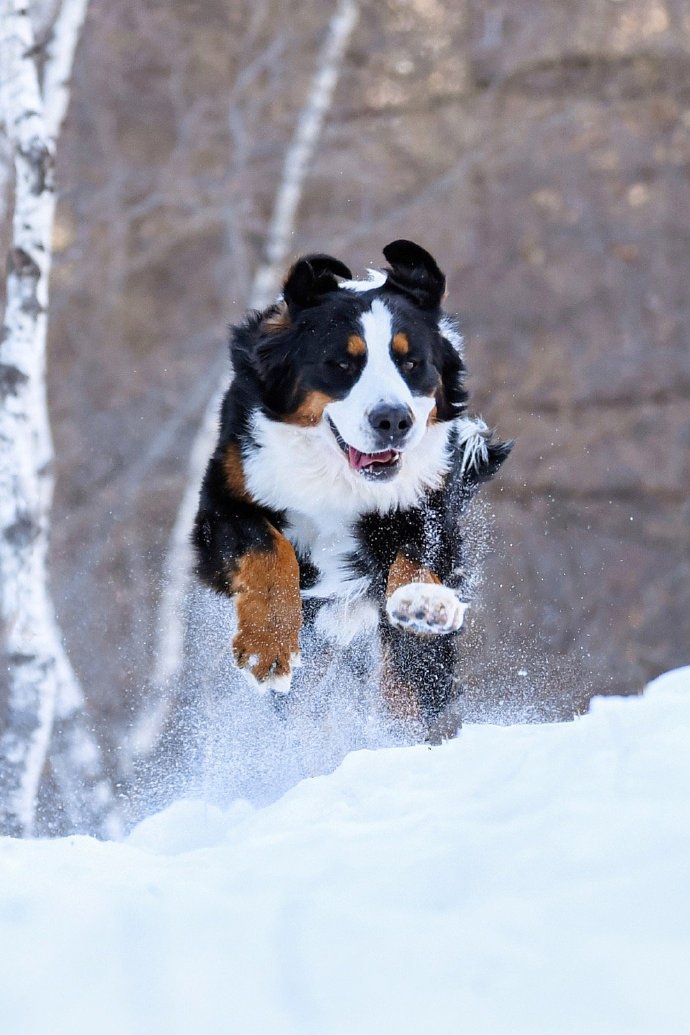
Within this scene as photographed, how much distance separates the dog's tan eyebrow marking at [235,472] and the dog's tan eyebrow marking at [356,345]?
0.59 meters

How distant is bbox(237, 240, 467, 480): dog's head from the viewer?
4.46 meters

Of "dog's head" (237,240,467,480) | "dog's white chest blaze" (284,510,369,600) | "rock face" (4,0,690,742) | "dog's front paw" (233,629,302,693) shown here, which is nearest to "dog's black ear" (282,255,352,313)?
"dog's head" (237,240,467,480)

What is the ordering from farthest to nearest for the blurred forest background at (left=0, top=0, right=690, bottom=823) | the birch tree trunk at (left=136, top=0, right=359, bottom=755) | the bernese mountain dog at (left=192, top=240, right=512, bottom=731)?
the blurred forest background at (left=0, top=0, right=690, bottom=823) → the birch tree trunk at (left=136, top=0, right=359, bottom=755) → the bernese mountain dog at (left=192, top=240, right=512, bottom=731)

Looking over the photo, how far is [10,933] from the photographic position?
8.95 ft

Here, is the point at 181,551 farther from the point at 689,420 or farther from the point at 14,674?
the point at 689,420

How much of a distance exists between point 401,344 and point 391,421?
1.01 feet

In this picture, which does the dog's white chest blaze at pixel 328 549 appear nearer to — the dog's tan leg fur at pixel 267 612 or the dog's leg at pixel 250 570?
the dog's leg at pixel 250 570

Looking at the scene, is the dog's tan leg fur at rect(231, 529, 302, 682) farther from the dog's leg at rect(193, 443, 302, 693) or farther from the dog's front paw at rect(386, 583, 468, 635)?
the dog's front paw at rect(386, 583, 468, 635)

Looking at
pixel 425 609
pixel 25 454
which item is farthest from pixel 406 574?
pixel 25 454

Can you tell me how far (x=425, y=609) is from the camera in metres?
4.33

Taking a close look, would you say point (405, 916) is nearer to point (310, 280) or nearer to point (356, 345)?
point (356, 345)

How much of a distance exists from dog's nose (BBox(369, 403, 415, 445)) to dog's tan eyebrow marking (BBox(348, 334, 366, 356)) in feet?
0.76

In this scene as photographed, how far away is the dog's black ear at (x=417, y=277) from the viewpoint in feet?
15.8

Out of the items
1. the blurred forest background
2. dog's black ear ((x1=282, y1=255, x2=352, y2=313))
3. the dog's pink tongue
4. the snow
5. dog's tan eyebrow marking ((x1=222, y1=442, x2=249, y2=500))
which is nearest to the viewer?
the snow
